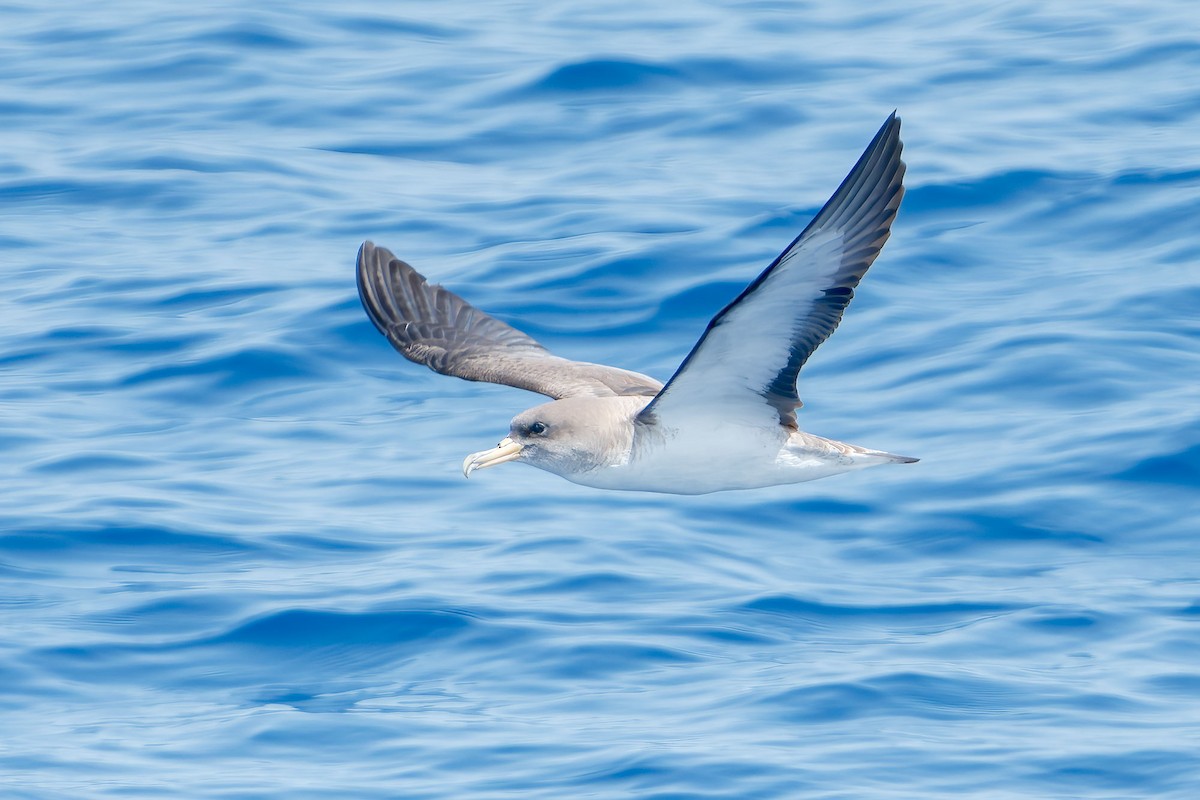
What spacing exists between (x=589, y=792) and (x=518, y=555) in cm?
240

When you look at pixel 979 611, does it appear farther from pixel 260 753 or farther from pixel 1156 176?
pixel 1156 176

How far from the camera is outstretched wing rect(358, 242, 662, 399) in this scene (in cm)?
1062

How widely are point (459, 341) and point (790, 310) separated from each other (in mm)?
3037

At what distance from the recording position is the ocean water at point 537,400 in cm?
986

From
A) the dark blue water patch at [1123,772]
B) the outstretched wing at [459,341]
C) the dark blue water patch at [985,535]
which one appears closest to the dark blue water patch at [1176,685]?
the dark blue water patch at [1123,772]

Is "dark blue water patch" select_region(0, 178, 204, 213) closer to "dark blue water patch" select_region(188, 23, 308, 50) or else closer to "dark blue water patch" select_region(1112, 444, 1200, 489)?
"dark blue water patch" select_region(188, 23, 308, 50)

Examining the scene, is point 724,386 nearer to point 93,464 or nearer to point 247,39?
point 93,464

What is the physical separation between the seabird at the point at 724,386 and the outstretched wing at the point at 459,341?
0.01 meters

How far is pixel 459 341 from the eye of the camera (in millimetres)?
11320

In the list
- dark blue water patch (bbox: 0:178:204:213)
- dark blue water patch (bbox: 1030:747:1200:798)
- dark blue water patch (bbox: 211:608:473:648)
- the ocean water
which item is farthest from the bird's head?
dark blue water patch (bbox: 0:178:204:213)

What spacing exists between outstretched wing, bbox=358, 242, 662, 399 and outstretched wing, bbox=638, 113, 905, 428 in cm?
112

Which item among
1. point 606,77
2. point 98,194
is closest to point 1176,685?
point 606,77

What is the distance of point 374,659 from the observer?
10.7 meters

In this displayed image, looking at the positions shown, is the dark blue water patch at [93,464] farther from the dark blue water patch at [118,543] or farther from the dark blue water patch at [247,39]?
the dark blue water patch at [247,39]
